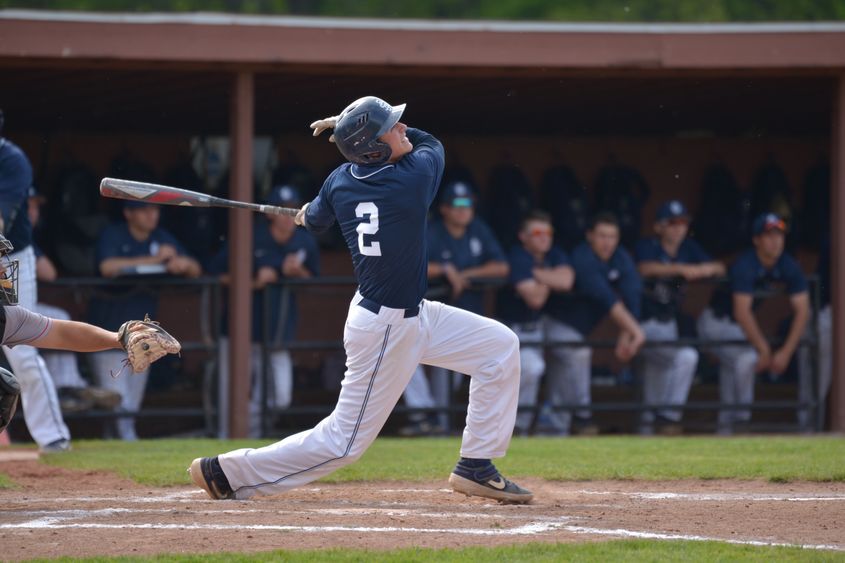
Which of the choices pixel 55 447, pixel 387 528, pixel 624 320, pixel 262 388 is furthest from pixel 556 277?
pixel 387 528

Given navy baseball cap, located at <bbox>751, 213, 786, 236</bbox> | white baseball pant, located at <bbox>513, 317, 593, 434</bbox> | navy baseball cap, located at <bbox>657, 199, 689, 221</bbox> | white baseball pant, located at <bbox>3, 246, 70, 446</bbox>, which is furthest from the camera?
navy baseball cap, located at <bbox>657, 199, 689, 221</bbox>

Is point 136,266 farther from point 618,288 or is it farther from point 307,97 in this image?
point 618,288

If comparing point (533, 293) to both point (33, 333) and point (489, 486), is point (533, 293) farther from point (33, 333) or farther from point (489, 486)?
point (33, 333)

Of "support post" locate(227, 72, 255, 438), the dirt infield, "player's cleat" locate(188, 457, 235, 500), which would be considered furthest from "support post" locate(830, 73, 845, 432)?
"player's cleat" locate(188, 457, 235, 500)

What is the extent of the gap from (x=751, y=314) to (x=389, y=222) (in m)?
5.36

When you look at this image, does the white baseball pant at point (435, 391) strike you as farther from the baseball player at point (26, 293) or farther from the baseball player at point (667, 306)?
the baseball player at point (26, 293)

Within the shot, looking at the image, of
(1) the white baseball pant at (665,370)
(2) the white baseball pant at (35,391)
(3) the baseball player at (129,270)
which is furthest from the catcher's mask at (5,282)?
(1) the white baseball pant at (665,370)

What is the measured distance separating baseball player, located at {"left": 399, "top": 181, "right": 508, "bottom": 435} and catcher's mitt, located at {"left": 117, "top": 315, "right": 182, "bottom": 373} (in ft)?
14.3

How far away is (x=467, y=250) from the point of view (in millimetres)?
9602

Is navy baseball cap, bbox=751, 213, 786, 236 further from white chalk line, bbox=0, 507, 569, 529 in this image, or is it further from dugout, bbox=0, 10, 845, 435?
white chalk line, bbox=0, 507, 569, 529

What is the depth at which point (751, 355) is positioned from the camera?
977 centimetres

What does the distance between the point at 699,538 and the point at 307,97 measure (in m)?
6.32

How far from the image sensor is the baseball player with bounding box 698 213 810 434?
31.5 feet

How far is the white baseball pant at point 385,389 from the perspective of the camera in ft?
17.0
